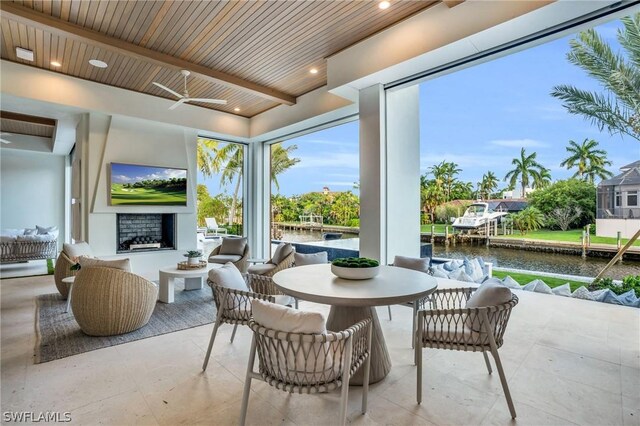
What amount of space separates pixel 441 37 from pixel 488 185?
7.01ft

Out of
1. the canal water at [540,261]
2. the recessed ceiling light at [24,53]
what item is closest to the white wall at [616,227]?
the canal water at [540,261]

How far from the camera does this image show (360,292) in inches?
76.9

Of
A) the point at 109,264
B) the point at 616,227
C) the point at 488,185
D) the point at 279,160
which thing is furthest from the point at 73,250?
the point at 616,227

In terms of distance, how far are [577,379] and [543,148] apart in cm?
277

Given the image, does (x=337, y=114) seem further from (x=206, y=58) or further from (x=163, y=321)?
(x=163, y=321)

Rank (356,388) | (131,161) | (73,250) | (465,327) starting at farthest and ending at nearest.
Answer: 1. (131,161)
2. (73,250)
3. (356,388)
4. (465,327)

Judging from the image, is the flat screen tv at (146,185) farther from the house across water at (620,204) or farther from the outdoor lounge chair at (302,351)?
the house across water at (620,204)

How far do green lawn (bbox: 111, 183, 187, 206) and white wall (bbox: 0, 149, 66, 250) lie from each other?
A: 510cm

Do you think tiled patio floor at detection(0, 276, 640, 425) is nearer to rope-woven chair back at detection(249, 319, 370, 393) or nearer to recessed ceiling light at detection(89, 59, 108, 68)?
rope-woven chair back at detection(249, 319, 370, 393)

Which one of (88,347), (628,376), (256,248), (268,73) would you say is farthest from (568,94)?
(256,248)

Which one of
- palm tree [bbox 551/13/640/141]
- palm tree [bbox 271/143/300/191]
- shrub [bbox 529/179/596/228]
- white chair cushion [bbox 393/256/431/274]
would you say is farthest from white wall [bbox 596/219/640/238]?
palm tree [bbox 271/143/300/191]

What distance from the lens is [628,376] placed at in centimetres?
232

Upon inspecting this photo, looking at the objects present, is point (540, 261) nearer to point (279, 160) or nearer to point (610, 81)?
point (610, 81)

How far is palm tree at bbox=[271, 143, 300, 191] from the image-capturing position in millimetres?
7844
